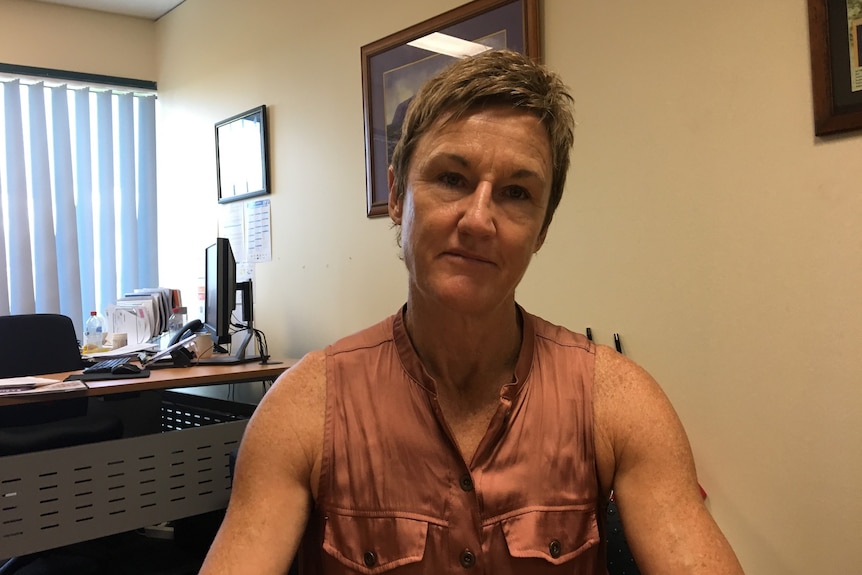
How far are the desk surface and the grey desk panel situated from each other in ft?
0.62

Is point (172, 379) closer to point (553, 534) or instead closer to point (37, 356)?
point (37, 356)

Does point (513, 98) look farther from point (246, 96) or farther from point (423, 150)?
point (246, 96)

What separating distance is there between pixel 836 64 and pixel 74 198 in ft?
12.0

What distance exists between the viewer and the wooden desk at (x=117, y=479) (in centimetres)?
190

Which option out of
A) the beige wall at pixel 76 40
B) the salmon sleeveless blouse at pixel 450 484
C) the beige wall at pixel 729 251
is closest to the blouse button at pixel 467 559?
the salmon sleeveless blouse at pixel 450 484

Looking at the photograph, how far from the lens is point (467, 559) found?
812 mm

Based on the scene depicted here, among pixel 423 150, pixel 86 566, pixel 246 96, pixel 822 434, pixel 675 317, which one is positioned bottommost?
pixel 86 566

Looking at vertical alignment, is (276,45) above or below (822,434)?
above

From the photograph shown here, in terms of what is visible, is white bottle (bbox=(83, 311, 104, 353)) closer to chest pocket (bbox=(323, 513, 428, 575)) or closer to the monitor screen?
the monitor screen

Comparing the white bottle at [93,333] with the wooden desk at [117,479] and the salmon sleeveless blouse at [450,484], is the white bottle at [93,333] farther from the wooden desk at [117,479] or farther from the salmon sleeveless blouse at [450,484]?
the salmon sleeveless blouse at [450,484]

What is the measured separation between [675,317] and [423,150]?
0.96 metres

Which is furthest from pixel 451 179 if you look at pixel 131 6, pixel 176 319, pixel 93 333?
pixel 131 6

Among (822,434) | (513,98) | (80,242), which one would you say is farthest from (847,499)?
(80,242)

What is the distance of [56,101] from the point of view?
3602mm
